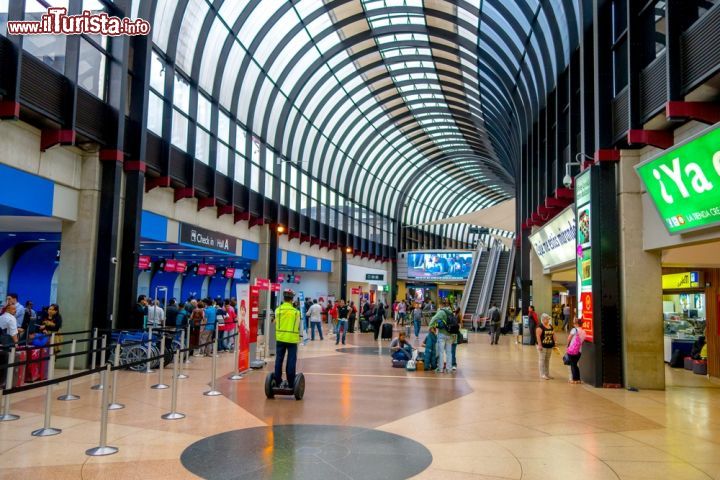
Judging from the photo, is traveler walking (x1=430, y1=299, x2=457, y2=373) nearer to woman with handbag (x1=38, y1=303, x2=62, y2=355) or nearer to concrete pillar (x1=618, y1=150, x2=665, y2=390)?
concrete pillar (x1=618, y1=150, x2=665, y2=390)

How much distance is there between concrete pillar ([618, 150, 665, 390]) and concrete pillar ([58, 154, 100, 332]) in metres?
11.8

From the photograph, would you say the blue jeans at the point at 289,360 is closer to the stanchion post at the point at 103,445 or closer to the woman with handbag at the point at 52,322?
the stanchion post at the point at 103,445

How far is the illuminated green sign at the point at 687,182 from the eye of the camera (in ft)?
27.1

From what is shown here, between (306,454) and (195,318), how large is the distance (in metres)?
11.9

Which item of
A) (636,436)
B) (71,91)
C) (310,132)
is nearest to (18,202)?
(71,91)

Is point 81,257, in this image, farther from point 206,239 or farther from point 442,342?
point 442,342

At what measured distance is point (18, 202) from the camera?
11.9 m

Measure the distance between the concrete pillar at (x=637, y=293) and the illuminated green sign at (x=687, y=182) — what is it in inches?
54.6

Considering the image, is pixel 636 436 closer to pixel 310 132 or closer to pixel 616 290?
pixel 616 290

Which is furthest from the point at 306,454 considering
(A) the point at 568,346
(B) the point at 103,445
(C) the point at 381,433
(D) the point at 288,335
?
(A) the point at 568,346

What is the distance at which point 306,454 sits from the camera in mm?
6297

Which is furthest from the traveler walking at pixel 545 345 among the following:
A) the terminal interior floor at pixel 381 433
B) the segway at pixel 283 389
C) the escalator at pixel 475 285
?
the escalator at pixel 475 285

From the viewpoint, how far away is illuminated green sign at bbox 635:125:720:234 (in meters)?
8.25

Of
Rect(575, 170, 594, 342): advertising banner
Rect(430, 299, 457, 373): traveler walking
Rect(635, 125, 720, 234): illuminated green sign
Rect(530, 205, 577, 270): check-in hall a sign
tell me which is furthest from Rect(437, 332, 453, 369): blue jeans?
Rect(635, 125, 720, 234): illuminated green sign
